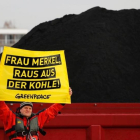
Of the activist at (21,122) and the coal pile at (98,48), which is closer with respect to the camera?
the activist at (21,122)

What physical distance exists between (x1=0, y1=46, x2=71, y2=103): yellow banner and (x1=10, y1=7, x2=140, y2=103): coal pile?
399cm

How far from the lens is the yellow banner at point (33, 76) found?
209 inches

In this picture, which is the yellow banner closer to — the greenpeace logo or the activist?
the greenpeace logo

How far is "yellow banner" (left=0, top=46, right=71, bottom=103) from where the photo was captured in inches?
209

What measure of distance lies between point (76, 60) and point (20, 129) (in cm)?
590

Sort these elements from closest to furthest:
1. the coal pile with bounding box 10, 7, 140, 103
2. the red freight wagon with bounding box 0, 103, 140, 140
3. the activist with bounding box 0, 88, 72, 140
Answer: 1. the activist with bounding box 0, 88, 72, 140
2. the red freight wagon with bounding box 0, 103, 140, 140
3. the coal pile with bounding box 10, 7, 140, 103

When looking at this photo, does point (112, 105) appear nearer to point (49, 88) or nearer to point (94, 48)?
point (49, 88)

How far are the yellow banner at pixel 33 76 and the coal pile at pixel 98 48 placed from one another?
3.99 meters

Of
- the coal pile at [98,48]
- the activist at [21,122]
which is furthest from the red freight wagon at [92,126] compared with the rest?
the coal pile at [98,48]

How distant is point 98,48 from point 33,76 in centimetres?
597

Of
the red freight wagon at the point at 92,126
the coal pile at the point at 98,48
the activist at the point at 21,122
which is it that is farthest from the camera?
the coal pile at the point at 98,48

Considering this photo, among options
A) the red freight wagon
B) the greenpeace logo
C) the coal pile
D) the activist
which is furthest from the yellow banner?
the coal pile

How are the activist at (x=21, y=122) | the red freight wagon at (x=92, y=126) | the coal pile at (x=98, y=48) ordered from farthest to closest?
the coal pile at (x=98, y=48) → the red freight wagon at (x=92, y=126) → the activist at (x=21, y=122)

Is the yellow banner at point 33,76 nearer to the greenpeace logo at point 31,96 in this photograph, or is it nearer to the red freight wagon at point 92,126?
the greenpeace logo at point 31,96
